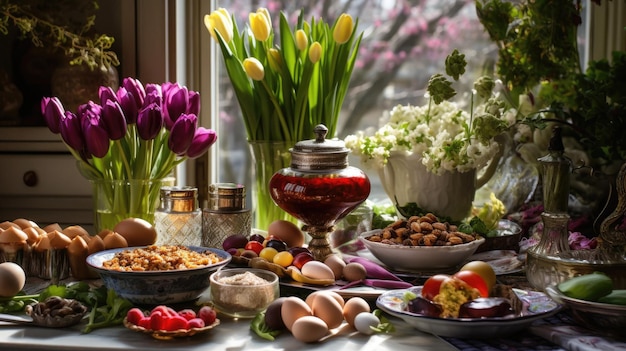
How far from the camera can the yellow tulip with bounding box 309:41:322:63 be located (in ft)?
4.83

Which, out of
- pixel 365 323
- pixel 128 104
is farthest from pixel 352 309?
pixel 128 104

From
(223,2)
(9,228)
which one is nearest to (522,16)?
(223,2)

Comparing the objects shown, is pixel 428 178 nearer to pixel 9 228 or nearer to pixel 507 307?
pixel 507 307

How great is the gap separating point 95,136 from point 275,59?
39cm

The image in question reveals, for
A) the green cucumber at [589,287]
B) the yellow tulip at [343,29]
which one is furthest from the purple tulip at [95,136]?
the green cucumber at [589,287]

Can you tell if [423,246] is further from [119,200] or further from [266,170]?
[119,200]

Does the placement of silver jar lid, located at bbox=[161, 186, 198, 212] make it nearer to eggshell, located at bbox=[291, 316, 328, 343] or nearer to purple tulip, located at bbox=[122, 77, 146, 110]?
purple tulip, located at bbox=[122, 77, 146, 110]

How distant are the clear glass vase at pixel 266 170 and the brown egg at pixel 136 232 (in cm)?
30

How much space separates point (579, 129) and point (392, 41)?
53cm

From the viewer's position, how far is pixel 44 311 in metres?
1.03

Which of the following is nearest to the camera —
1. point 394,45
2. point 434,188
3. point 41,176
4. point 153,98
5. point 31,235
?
point 31,235

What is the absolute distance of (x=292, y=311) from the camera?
3.26 feet

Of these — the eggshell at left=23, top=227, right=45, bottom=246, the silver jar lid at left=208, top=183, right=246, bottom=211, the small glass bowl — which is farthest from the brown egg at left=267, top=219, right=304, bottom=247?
the eggshell at left=23, top=227, right=45, bottom=246

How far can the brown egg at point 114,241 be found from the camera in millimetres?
1240
